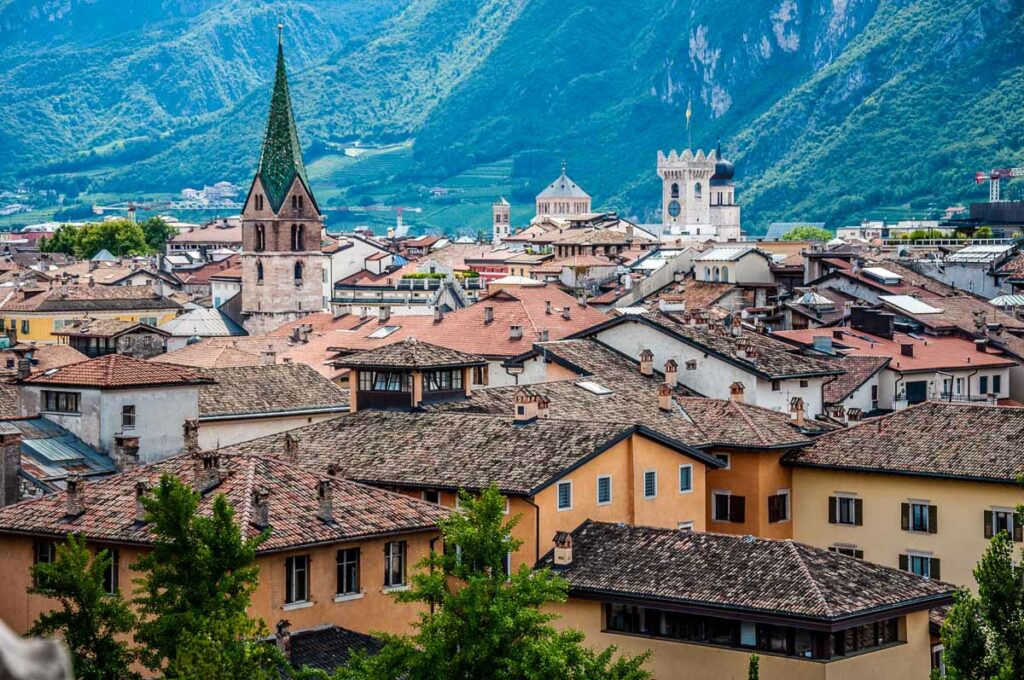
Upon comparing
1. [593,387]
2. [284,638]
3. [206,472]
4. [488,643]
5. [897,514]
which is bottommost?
[284,638]

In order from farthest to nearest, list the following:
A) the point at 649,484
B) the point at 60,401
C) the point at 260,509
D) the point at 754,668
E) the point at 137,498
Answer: the point at 60,401 → the point at 649,484 → the point at 137,498 → the point at 260,509 → the point at 754,668

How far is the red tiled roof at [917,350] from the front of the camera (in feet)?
257

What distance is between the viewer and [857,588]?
3969cm

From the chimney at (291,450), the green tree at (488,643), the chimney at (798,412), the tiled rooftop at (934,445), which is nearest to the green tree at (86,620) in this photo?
the green tree at (488,643)

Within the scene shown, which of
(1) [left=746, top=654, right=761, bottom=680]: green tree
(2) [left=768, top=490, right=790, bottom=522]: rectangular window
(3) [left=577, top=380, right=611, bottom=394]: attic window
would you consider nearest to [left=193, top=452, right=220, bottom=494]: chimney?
(1) [left=746, top=654, right=761, bottom=680]: green tree

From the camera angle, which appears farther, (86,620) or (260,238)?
(260,238)

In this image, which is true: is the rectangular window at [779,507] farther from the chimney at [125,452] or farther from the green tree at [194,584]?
the green tree at [194,584]

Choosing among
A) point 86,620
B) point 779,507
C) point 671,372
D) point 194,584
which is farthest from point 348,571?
point 671,372

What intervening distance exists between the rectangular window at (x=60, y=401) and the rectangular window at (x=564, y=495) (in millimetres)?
14318

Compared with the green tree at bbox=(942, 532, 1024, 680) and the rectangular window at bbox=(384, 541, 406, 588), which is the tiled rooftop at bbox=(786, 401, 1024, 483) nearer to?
the rectangular window at bbox=(384, 541, 406, 588)

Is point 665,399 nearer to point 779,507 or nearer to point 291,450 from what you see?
point 779,507

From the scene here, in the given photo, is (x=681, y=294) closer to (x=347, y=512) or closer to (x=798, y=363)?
(x=798, y=363)

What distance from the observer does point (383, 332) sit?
91625 mm

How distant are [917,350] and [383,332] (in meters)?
23.5
